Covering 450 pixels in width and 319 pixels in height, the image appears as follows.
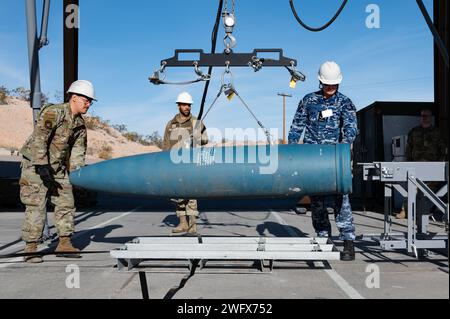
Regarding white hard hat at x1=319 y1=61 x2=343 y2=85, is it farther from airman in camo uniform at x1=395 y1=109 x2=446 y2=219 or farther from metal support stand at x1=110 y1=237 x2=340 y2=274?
airman in camo uniform at x1=395 y1=109 x2=446 y2=219

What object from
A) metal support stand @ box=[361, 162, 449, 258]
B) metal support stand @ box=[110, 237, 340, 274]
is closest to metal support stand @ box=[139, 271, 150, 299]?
metal support stand @ box=[110, 237, 340, 274]

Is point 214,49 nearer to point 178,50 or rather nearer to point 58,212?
point 178,50

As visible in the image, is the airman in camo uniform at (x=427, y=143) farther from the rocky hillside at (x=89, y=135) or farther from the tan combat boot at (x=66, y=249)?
the rocky hillside at (x=89, y=135)

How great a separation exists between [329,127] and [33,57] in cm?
400

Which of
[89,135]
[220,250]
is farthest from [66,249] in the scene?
[89,135]

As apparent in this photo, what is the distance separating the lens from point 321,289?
416 centimetres

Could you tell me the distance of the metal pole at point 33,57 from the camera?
6652 mm

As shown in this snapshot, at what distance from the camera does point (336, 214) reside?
550cm

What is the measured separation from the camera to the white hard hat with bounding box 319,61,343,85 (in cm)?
552

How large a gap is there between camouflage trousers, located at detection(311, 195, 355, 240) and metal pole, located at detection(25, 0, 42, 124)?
12.6ft

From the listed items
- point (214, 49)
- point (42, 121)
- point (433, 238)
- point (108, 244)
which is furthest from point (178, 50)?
point (433, 238)

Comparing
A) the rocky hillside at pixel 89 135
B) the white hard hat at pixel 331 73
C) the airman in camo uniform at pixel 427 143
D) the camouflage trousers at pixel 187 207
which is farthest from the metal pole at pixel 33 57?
the rocky hillside at pixel 89 135

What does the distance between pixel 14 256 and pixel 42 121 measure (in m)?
1.45

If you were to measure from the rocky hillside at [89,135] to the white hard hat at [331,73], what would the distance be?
4870cm
